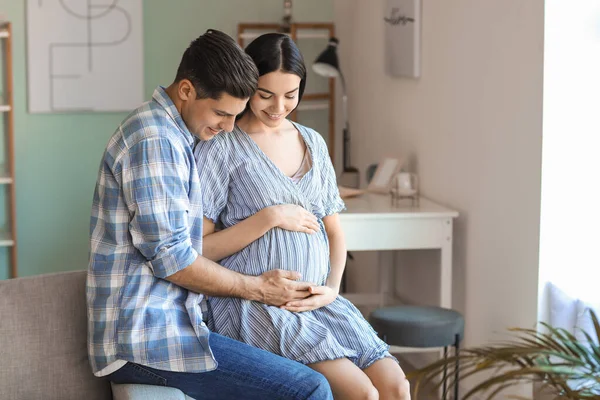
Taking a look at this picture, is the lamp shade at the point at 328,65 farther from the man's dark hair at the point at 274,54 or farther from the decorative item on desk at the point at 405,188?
the man's dark hair at the point at 274,54

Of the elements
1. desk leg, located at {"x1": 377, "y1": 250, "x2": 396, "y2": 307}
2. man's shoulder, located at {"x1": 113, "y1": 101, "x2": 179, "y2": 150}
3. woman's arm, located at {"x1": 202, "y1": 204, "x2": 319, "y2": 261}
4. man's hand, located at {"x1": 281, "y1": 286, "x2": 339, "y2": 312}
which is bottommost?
desk leg, located at {"x1": 377, "y1": 250, "x2": 396, "y2": 307}

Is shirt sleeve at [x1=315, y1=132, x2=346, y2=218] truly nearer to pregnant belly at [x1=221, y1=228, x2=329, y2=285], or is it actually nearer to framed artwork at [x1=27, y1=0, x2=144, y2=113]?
pregnant belly at [x1=221, y1=228, x2=329, y2=285]

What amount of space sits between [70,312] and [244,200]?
1.67ft

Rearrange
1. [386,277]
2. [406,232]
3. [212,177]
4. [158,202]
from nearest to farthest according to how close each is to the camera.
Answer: [158,202]
[212,177]
[406,232]
[386,277]

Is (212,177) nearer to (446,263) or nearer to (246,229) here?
(246,229)

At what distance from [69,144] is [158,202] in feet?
11.2

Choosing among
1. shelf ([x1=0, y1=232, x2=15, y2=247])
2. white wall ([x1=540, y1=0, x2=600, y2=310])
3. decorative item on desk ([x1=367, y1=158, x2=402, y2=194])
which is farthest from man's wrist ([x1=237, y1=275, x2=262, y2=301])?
shelf ([x1=0, y1=232, x2=15, y2=247])

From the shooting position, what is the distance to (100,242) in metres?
1.98

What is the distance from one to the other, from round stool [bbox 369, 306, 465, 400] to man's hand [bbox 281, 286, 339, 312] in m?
0.81

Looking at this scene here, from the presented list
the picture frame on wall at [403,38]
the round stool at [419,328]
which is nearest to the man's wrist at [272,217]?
the round stool at [419,328]

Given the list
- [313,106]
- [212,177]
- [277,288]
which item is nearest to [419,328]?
[277,288]

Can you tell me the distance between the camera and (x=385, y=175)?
3.99 m

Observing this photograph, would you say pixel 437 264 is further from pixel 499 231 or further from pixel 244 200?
pixel 244 200

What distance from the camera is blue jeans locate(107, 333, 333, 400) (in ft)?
6.50
